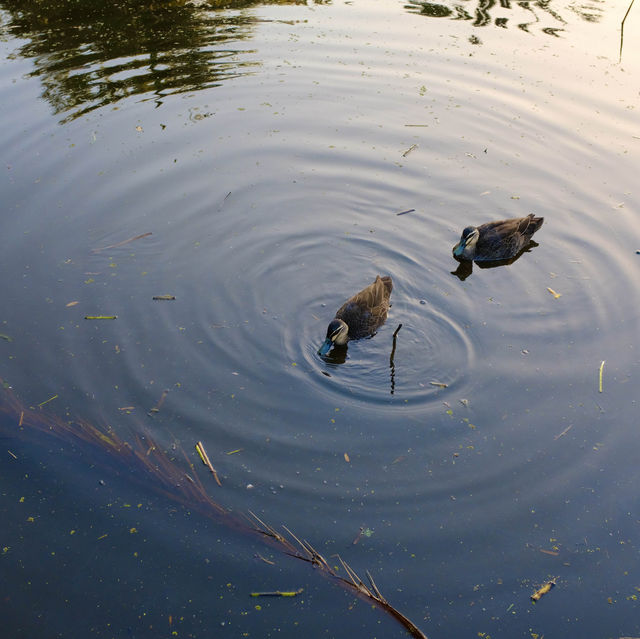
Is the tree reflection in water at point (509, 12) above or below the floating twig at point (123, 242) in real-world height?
above

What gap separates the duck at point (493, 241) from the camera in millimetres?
8297

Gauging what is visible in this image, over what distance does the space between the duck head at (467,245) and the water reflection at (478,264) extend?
0.22 feet

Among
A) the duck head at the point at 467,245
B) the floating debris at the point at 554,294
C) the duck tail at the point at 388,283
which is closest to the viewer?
the duck tail at the point at 388,283

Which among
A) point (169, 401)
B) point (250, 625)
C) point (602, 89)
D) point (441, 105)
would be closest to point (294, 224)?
point (169, 401)

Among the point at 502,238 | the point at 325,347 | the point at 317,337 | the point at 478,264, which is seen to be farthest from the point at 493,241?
the point at 325,347

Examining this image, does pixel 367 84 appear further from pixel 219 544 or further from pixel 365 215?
pixel 219 544

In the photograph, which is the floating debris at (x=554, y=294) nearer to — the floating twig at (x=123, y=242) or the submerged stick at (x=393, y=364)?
the submerged stick at (x=393, y=364)

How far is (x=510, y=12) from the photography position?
50.6 ft

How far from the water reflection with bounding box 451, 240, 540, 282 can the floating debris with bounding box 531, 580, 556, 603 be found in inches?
160

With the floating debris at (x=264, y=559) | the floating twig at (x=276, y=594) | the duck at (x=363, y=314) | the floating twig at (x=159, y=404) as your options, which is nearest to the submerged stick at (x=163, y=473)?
the floating twig at (x=276, y=594)

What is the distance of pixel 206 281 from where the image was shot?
7.59 meters

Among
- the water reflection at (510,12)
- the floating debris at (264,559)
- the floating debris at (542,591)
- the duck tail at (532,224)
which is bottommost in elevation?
the floating debris at (542,591)

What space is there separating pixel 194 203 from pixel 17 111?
14.0ft

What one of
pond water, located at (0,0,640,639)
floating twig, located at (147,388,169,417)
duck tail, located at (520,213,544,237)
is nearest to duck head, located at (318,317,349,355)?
pond water, located at (0,0,640,639)
